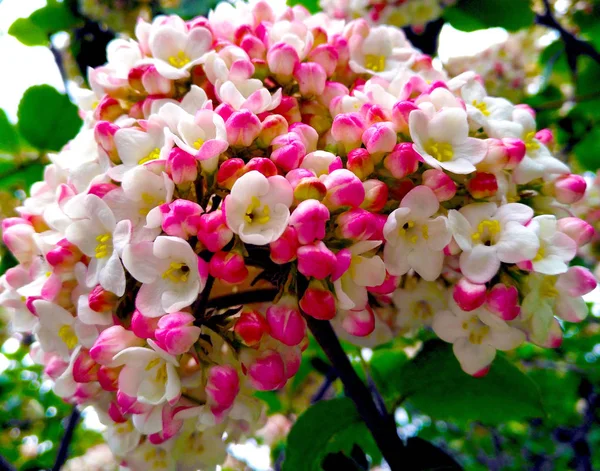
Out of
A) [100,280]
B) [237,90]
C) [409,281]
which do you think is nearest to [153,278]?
[100,280]

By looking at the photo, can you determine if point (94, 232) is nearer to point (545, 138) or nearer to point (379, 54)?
point (379, 54)

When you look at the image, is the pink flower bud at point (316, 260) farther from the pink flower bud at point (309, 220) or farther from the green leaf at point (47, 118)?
the green leaf at point (47, 118)

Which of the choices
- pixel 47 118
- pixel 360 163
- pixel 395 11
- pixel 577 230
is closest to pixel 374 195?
pixel 360 163

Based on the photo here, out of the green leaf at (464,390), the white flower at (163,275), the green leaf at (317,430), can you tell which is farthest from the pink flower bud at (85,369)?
the green leaf at (464,390)

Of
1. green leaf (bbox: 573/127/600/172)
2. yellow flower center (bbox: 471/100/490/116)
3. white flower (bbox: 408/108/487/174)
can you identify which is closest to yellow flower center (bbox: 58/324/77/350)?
white flower (bbox: 408/108/487/174)

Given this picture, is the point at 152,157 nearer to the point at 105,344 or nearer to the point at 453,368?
the point at 105,344
